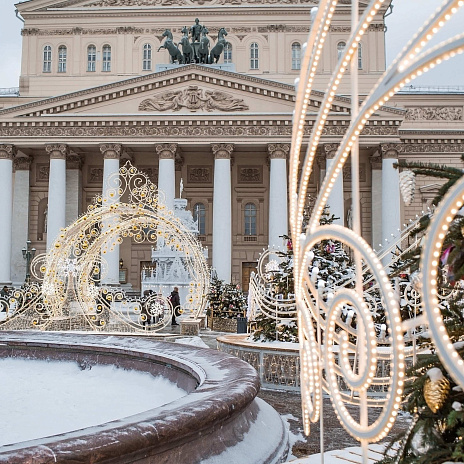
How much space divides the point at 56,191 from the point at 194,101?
9.12m

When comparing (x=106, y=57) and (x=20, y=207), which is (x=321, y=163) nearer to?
(x=106, y=57)

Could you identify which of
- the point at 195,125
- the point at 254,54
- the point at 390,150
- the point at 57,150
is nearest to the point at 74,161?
the point at 57,150

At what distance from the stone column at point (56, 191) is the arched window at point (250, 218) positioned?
11302mm

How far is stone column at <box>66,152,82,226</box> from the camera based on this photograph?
38.3m

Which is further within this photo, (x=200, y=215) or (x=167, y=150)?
(x=200, y=215)

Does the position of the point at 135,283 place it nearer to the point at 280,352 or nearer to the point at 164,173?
the point at 164,173

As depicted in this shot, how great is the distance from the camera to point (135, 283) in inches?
1522

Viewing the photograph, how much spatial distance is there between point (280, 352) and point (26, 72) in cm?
3949

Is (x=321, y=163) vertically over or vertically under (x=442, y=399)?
over

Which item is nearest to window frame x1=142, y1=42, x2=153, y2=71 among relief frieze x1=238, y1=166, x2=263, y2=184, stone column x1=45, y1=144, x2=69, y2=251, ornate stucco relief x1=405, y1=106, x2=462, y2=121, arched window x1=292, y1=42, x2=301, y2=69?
arched window x1=292, y1=42, x2=301, y2=69

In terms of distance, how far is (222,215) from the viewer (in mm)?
33812

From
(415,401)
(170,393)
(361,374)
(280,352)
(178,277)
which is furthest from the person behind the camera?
(178,277)

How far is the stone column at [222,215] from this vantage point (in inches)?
1313

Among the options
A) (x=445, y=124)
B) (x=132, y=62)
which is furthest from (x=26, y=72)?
A: (x=445, y=124)
